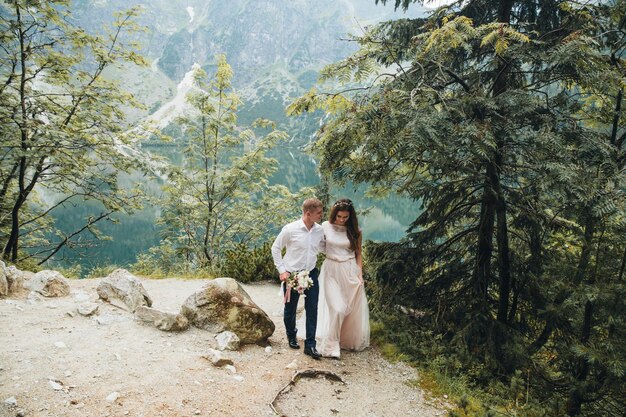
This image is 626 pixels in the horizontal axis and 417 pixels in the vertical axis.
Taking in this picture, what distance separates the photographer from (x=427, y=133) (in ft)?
12.9

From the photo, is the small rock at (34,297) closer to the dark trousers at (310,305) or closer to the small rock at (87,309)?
the small rock at (87,309)

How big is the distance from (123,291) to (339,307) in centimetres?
386

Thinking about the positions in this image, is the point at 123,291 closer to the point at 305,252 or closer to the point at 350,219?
the point at 305,252

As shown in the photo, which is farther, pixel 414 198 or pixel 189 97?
pixel 189 97

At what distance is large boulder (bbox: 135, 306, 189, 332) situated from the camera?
216 inches

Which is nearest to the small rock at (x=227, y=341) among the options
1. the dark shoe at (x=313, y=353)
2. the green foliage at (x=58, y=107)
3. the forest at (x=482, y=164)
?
the dark shoe at (x=313, y=353)

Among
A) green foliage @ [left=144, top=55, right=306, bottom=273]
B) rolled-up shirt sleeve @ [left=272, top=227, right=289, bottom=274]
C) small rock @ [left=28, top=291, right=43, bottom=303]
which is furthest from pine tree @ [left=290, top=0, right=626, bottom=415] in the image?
green foliage @ [left=144, top=55, right=306, bottom=273]

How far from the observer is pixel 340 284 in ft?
18.7

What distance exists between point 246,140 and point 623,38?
10.6 metres

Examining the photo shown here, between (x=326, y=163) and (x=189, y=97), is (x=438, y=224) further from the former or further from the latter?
(x=189, y=97)

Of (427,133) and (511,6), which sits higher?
(511,6)

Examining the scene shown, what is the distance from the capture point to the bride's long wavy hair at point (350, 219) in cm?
A: 543

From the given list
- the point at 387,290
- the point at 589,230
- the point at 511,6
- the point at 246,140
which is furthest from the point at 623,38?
the point at 246,140

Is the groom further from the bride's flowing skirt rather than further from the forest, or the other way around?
the forest
